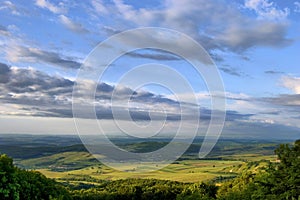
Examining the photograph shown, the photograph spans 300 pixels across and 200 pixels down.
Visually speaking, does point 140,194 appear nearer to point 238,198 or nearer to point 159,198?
point 159,198

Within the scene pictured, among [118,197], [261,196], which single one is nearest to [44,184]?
[261,196]

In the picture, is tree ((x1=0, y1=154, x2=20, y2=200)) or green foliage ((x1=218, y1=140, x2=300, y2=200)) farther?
green foliage ((x1=218, y1=140, x2=300, y2=200))

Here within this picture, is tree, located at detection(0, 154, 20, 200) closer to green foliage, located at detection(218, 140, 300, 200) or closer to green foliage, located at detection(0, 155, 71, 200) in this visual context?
green foliage, located at detection(0, 155, 71, 200)

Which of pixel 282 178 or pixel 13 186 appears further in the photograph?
pixel 282 178

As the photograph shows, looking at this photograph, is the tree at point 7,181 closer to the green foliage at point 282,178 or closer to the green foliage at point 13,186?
the green foliage at point 13,186

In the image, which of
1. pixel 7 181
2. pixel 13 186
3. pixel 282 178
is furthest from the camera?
pixel 282 178

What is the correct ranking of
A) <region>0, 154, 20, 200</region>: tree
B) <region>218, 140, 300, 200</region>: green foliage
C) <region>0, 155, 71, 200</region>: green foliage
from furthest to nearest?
<region>218, 140, 300, 200</region>: green foliage < <region>0, 155, 71, 200</region>: green foliage < <region>0, 154, 20, 200</region>: tree

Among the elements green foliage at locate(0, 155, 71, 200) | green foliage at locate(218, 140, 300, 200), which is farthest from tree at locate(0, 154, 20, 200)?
green foliage at locate(218, 140, 300, 200)

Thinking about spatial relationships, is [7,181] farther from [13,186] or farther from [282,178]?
[282,178]

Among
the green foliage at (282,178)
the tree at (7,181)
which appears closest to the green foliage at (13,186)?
the tree at (7,181)

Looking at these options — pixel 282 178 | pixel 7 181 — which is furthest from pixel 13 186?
pixel 282 178

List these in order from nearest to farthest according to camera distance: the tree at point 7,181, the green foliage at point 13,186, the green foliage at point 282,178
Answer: the tree at point 7,181, the green foliage at point 13,186, the green foliage at point 282,178

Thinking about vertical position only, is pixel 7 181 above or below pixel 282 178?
above

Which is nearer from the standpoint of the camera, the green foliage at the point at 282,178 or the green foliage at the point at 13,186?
the green foliage at the point at 13,186
